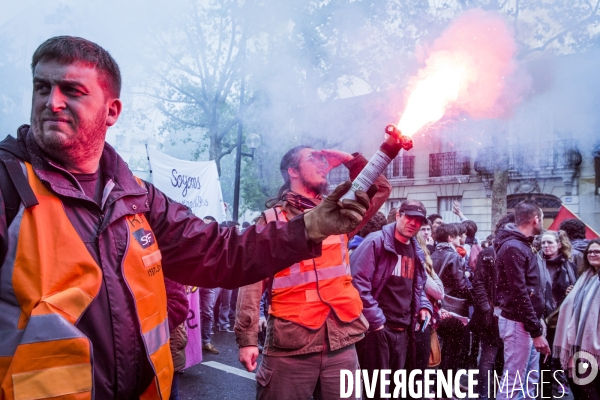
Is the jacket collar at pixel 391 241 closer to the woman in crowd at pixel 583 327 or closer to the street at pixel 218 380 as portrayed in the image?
the woman in crowd at pixel 583 327

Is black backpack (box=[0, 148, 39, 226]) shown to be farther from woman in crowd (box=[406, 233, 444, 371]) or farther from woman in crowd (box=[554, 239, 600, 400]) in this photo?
woman in crowd (box=[554, 239, 600, 400])

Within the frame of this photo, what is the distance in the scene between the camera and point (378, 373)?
3734mm

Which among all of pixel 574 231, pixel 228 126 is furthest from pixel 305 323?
pixel 228 126

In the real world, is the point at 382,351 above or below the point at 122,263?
below

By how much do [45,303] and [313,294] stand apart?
1853mm

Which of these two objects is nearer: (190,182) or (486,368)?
(486,368)

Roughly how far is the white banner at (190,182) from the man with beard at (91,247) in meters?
5.80

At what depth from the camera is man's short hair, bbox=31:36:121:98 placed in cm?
151

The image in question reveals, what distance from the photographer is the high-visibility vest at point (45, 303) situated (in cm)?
119

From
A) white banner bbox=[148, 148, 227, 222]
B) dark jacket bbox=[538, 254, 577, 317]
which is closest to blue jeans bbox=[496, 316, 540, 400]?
dark jacket bbox=[538, 254, 577, 317]

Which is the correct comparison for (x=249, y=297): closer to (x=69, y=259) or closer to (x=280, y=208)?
(x=280, y=208)

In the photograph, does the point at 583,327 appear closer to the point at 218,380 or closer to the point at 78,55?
the point at 218,380

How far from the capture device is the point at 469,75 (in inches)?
148

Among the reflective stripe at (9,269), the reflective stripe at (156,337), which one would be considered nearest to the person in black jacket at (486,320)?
the reflective stripe at (156,337)
